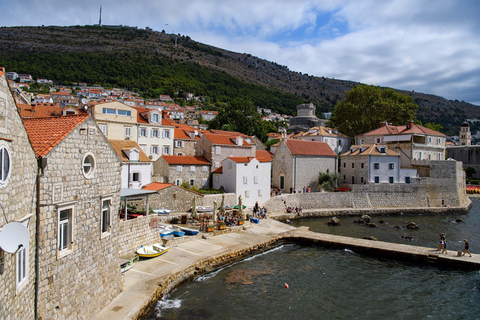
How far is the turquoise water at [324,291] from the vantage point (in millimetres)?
14992

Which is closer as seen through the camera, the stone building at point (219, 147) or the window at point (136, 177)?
the window at point (136, 177)

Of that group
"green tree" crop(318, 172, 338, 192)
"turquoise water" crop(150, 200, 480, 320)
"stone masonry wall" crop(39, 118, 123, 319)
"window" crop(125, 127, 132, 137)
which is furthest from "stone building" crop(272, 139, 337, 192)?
"stone masonry wall" crop(39, 118, 123, 319)

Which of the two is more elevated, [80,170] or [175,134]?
[175,134]

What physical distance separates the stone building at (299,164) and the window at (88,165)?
34.9 metres

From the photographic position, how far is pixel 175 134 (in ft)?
144

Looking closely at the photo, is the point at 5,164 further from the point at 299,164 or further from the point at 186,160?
the point at 299,164

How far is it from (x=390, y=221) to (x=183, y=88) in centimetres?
12525

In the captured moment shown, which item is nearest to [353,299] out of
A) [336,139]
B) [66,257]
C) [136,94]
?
[66,257]

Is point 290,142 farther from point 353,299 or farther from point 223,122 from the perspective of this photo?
point 353,299

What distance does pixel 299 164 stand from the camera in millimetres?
44594

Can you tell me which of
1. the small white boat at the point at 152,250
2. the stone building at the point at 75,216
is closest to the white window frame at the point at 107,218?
the stone building at the point at 75,216

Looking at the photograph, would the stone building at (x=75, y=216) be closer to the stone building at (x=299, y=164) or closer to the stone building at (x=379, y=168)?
the stone building at (x=299, y=164)

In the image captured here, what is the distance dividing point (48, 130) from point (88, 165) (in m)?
1.60

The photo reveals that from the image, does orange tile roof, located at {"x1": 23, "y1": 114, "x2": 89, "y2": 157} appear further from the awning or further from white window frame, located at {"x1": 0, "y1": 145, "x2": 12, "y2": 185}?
the awning
